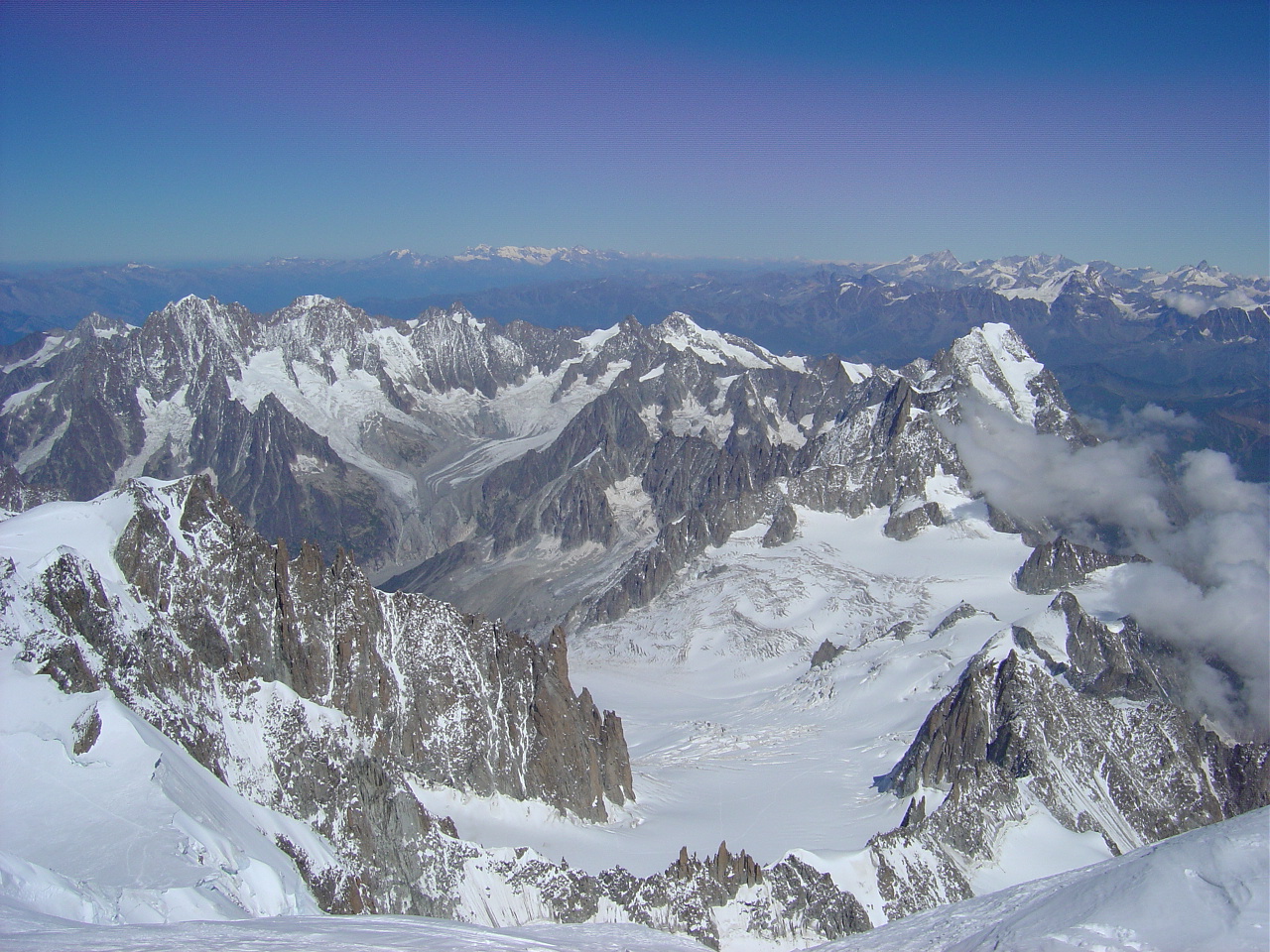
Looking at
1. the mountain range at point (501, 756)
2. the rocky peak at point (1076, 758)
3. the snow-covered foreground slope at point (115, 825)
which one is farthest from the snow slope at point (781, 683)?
the snow-covered foreground slope at point (115, 825)

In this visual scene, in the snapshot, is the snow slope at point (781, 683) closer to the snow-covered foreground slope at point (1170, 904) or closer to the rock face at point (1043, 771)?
the rock face at point (1043, 771)

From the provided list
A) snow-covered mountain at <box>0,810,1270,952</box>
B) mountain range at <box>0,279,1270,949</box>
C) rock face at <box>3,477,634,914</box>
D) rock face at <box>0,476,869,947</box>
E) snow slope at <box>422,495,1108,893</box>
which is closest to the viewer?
snow-covered mountain at <box>0,810,1270,952</box>

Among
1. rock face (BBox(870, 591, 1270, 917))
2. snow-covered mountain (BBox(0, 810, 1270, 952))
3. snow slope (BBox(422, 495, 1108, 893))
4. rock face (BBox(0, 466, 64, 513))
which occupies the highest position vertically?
snow-covered mountain (BBox(0, 810, 1270, 952))

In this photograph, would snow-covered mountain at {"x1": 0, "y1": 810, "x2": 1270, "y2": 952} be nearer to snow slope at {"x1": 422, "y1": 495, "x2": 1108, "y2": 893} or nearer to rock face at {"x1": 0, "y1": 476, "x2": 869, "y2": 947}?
rock face at {"x1": 0, "y1": 476, "x2": 869, "y2": 947}

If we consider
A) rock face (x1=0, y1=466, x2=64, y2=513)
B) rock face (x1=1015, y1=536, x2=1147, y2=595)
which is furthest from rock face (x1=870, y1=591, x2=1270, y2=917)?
rock face (x1=0, y1=466, x2=64, y2=513)

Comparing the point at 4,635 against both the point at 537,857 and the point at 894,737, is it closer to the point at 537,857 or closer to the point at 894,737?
the point at 537,857

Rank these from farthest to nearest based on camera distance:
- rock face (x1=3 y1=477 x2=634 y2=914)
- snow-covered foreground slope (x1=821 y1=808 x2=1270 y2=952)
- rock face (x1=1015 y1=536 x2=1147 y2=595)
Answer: rock face (x1=1015 y1=536 x2=1147 y2=595), rock face (x1=3 y1=477 x2=634 y2=914), snow-covered foreground slope (x1=821 y1=808 x2=1270 y2=952)

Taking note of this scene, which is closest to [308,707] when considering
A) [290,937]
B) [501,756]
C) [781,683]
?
[501,756]

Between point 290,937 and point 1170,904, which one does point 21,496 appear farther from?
point 1170,904
